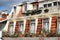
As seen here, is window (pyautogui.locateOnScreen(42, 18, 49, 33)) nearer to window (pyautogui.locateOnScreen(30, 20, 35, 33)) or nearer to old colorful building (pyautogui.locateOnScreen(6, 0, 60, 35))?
old colorful building (pyautogui.locateOnScreen(6, 0, 60, 35))

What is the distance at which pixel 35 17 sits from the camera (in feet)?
124

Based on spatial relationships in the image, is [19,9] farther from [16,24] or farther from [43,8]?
[43,8]

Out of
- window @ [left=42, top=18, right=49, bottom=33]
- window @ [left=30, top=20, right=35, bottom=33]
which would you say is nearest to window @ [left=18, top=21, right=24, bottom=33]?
window @ [left=30, top=20, right=35, bottom=33]

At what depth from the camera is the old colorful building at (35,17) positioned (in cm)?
3456

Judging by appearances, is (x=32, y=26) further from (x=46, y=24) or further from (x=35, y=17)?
(x=46, y=24)

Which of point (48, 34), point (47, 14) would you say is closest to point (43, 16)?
point (47, 14)

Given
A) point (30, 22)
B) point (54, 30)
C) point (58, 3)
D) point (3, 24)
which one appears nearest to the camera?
point (54, 30)

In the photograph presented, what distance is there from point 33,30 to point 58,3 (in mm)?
5346

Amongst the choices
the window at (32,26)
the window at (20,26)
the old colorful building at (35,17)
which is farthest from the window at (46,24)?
the window at (20,26)

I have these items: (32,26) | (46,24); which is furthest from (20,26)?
(46,24)

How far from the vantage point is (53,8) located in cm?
3488

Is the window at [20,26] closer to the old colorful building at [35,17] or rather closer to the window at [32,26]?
the old colorful building at [35,17]

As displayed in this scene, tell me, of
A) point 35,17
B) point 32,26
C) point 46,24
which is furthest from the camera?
point 32,26

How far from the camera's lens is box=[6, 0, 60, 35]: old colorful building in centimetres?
3456
